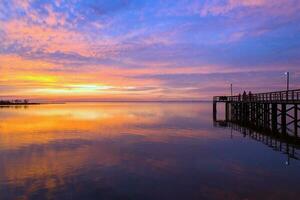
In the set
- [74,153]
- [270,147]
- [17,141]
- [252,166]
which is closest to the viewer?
[252,166]

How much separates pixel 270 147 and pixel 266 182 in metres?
9.34

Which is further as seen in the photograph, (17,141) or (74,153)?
(17,141)

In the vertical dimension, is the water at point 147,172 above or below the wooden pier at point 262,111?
below

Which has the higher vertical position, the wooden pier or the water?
the wooden pier

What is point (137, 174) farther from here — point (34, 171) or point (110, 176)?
point (34, 171)

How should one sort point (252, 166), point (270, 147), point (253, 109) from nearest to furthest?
point (252, 166) < point (270, 147) < point (253, 109)

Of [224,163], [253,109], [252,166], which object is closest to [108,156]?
[224,163]

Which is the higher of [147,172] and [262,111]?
[262,111]

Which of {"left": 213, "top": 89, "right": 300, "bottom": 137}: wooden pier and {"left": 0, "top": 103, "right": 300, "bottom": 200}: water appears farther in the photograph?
{"left": 213, "top": 89, "right": 300, "bottom": 137}: wooden pier

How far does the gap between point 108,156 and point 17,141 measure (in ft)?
36.1

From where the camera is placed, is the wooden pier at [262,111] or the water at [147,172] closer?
the water at [147,172]

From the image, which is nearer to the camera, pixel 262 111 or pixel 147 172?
pixel 147 172

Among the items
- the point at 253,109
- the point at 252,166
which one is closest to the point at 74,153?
the point at 252,166

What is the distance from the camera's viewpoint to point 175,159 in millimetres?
18781
